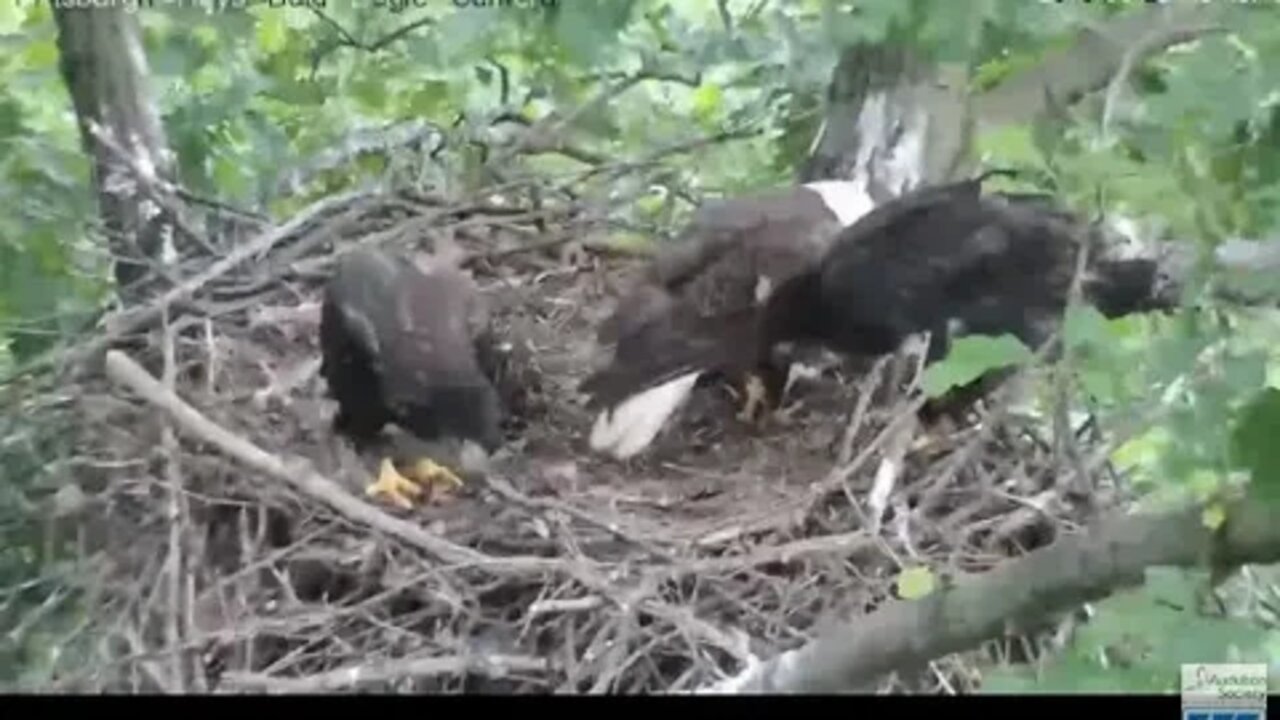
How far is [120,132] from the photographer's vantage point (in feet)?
3.16

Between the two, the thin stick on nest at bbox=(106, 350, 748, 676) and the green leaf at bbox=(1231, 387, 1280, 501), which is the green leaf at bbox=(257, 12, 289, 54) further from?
the green leaf at bbox=(1231, 387, 1280, 501)

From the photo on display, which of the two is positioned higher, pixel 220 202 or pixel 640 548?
pixel 220 202

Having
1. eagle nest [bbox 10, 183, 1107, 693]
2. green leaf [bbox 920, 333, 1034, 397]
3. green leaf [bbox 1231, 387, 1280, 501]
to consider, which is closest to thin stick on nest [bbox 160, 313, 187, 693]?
eagle nest [bbox 10, 183, 1107, 693]

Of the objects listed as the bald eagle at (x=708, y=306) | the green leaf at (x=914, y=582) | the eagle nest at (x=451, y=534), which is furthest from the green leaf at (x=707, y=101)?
the green leaf at (x=914, y=582)

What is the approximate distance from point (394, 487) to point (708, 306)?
192mm

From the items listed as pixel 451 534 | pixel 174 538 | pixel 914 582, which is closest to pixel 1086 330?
pixel 914 582

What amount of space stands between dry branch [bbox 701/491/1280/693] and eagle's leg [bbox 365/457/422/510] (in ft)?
0.61

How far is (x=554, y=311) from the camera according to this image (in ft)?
3.31

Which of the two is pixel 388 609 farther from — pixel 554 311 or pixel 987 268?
pixel 987 268

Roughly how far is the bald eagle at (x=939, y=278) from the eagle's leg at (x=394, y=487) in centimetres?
21

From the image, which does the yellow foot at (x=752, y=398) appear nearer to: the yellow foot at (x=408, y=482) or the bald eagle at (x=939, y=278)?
the bald eagle at (x=939, y=278)

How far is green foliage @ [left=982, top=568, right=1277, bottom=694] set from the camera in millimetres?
824
